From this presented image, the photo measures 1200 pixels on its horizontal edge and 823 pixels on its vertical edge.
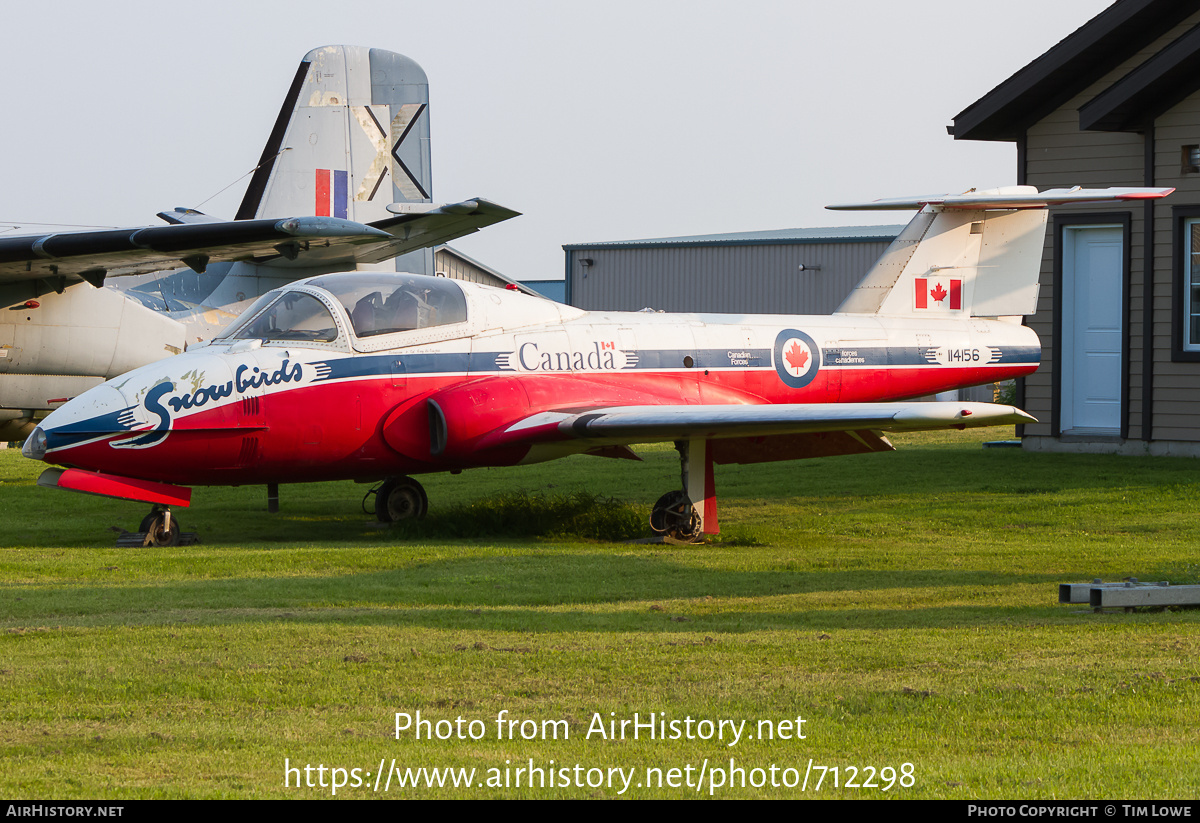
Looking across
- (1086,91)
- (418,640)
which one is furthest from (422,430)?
(1086,91)

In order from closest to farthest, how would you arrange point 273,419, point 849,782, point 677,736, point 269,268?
point 849,782, point 677,736, point 273,419, point 269,268

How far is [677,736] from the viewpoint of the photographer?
4855 mm

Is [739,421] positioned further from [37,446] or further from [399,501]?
[37,446]

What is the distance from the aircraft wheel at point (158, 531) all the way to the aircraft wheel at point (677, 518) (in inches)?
167

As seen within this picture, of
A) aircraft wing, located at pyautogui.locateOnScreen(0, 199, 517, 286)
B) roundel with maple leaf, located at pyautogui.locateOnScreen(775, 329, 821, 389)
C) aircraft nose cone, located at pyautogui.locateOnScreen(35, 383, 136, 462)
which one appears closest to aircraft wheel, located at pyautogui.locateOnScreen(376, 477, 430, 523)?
aircraft wing, located at pyautogui.locateOnScreen(0, 199, 517, 286)

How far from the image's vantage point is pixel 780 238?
43188 millimetres

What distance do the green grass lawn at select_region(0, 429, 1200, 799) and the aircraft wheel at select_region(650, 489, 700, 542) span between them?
10.4 inches

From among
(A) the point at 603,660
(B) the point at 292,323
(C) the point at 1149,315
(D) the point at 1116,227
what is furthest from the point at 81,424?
(D) the point at 1116,227

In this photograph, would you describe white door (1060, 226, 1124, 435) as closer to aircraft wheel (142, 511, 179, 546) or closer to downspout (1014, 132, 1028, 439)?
downspout (1014, 132, 1028, 439)

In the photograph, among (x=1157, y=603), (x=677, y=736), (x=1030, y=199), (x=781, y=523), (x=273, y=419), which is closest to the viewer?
(x=677, y=736)

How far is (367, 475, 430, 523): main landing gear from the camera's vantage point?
43.6 feet

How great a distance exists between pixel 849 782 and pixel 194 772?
Answer: 7.20ft

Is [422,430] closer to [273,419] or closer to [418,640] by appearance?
[273,419]

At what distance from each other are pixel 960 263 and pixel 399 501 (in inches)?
268
